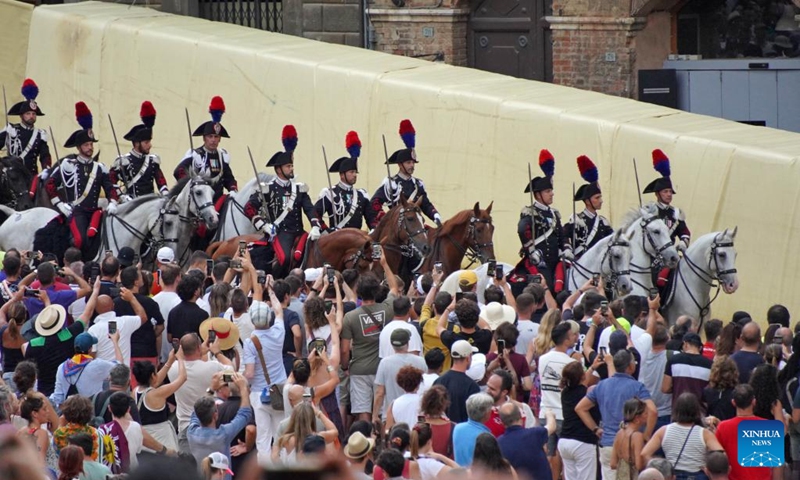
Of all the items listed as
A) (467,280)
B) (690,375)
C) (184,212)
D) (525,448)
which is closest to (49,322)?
(467,280)

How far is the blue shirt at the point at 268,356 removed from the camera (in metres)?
9.90

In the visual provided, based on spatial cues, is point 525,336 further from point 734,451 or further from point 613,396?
point 734,451

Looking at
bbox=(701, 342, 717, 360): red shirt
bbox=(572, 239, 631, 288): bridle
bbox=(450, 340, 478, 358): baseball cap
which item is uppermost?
bbox=(450, 340, 478, 358): baseball cap

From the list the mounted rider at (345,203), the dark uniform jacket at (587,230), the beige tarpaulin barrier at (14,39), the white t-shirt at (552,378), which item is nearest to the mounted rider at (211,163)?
the mounted rider at (345,203)

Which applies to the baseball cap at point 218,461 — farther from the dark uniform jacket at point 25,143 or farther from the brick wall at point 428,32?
the brick wall at point 428,32

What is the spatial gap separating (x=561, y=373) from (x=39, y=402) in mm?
3018

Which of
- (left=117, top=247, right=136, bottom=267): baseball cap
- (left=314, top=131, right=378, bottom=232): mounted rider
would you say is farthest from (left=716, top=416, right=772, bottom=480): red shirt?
(left=314, top=131, right=378, bottom=232): mounted rider

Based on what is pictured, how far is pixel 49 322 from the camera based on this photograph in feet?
32.7

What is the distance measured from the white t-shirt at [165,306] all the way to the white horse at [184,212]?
11.1 ft

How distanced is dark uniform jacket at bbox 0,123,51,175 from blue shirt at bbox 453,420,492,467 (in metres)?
11.9

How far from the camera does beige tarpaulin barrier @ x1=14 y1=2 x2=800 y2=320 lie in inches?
603

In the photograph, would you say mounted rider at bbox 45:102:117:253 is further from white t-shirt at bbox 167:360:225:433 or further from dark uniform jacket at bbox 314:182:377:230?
white t-shirt at bbox 167:360:225:433

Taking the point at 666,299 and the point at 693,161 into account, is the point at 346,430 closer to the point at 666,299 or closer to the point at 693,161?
the point at 666,299

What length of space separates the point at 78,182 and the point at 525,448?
959 cm
